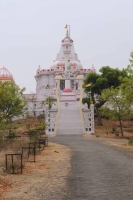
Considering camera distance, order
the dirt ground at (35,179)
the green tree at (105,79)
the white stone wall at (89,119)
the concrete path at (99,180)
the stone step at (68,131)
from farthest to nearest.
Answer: the green tree at (105,79) → the white stone wall at (89,119) → the stone step at (68,131) → the dirt ground at (35,179) → the concrete path at (99,180)

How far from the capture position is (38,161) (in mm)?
12133

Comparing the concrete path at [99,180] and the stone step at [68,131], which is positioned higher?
the stone step at [68,131]

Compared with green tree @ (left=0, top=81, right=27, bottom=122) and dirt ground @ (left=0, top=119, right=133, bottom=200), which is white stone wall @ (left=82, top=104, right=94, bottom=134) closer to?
green tree @ (left=0, top=81, right=27, bottom=122)

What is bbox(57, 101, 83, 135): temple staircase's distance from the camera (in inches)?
1176

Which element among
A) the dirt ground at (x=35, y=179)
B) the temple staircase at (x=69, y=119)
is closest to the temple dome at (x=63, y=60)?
the temple staircase at (x=69, y=119)

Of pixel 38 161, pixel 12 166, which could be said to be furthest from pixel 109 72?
pixel 12 166

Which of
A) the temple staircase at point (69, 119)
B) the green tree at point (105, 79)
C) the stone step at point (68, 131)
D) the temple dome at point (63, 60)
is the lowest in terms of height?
the stone step at point (68, 131)

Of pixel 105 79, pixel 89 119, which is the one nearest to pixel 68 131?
pixel 89 119

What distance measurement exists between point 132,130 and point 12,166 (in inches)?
997

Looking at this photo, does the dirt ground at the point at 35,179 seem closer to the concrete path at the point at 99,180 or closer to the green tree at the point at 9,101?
the concrete path at the point at 99,180

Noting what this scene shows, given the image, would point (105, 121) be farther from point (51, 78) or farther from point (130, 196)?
point (130, 196)

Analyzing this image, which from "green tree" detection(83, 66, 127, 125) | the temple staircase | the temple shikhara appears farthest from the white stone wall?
"green tree" detection(83, 66, 127, 125)

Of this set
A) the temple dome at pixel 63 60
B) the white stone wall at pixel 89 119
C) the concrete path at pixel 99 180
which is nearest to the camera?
the concrete path at pixel 99 180

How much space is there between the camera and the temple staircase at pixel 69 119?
98.0 feet
